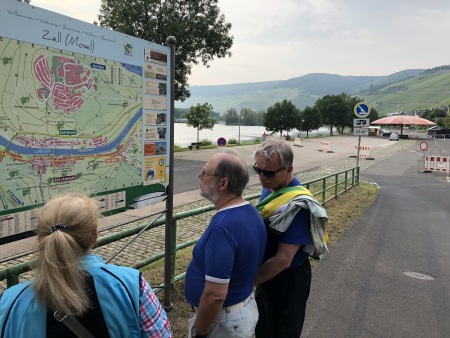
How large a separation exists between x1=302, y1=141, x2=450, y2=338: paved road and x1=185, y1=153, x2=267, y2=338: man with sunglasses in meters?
1.98

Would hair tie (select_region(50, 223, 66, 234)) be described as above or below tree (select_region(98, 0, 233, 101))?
below

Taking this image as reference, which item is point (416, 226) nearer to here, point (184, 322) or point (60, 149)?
point (184, 322)

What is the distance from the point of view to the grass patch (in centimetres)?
384

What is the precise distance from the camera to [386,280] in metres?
5.27

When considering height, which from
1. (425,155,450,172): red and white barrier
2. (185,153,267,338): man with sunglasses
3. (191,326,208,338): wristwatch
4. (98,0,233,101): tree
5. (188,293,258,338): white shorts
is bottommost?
(425,155,450,172): red and white barrier

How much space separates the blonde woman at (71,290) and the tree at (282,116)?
219 ft

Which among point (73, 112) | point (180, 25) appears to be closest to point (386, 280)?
point (73, 112)

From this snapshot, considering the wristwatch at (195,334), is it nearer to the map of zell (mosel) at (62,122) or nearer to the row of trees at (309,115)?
Result: the map of zell (mosel) at (62,122)

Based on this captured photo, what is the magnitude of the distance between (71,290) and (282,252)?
134cm

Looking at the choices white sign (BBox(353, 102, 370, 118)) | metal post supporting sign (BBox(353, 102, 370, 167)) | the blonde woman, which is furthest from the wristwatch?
white sign (BBox(353, 102, 370, 118))

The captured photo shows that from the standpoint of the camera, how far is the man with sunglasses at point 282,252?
2.28 metres

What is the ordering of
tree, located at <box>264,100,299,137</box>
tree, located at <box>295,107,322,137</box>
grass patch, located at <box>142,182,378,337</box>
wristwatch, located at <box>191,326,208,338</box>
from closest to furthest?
wristwatch, located at <box>191,326,208,338</box>, grass patch, located at <box>142,182,378,337</box>, tree, located at <box>264,100,299,137</box>, tree, located at <box>295,107,322,137</box>

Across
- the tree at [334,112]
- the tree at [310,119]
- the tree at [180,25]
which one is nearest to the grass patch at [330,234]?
the tree at [180,25]

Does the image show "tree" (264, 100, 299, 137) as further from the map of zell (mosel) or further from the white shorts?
the white shorts
